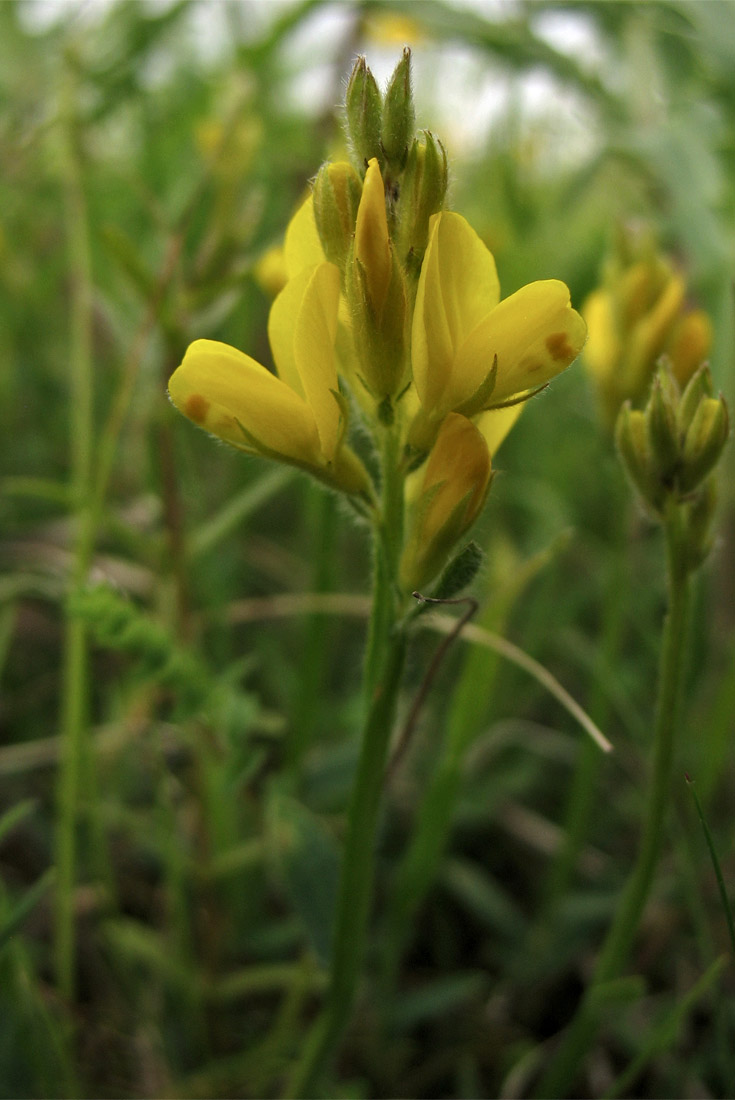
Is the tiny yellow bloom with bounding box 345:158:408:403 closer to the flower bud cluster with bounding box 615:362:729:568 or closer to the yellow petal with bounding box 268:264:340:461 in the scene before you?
the yellow petal with bounding box 268:264:340:461

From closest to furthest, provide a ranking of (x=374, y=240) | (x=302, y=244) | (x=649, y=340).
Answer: (x=374, y=240), (x=302, y=244), (x=649, y=340)

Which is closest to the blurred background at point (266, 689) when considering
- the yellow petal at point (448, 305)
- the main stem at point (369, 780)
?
the main stem at point (369, 780)

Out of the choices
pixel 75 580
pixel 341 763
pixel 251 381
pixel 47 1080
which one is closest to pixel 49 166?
pixel 75 580

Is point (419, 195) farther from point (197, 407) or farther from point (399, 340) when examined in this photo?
point (197, 407)

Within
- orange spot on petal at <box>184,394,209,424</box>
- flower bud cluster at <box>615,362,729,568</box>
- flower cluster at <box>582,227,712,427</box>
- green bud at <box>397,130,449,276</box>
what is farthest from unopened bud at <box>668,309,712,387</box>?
orange spot on petal at <box>184,394,209,424</box>

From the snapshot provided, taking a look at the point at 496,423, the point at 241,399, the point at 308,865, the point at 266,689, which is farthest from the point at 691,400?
the point at 266,689
